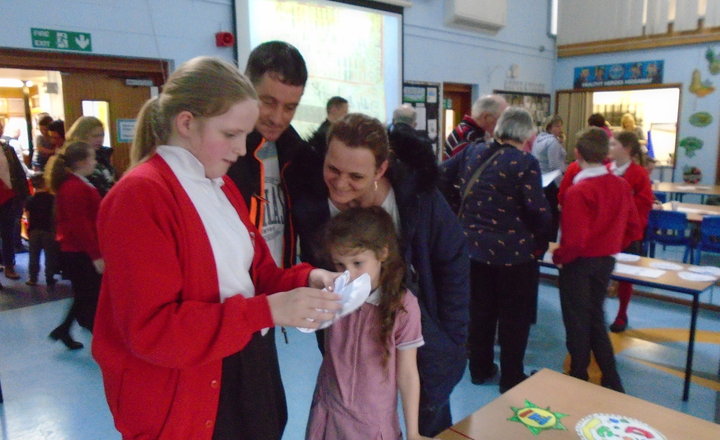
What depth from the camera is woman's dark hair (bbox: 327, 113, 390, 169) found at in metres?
1.49

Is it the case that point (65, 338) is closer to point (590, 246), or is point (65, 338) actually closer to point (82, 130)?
point (82, 130)

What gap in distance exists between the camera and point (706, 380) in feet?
10.7

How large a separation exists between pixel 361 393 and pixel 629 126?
6701 mm

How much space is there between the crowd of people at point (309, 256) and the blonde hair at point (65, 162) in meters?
2.06

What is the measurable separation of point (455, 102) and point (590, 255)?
5607 mm

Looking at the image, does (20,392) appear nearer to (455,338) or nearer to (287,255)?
(287,255)

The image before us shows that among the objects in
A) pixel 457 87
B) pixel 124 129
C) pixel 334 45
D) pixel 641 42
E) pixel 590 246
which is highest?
pixel 641 42

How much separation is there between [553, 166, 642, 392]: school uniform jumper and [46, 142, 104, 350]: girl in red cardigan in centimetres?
268

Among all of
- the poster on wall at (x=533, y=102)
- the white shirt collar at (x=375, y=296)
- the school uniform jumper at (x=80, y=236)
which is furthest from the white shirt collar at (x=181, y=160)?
the poster on wall at (x=533, y=102)

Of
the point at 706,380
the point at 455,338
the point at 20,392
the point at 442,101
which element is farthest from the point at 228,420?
the point at 442,101

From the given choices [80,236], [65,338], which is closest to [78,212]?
[80,236]

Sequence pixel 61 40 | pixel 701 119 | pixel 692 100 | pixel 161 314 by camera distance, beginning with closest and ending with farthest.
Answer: pixel 161 314 < pixel 61 40 < pixel 701 119 < pixel 692 100

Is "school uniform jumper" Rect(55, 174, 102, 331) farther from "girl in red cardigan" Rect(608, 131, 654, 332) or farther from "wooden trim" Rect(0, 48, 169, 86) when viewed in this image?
"girl in red cardigan" Rect(608, 131, 654, 332)

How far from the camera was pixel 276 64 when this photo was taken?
1.48 m
